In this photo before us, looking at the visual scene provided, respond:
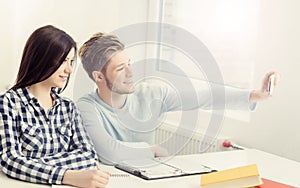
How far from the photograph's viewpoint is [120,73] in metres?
1.57

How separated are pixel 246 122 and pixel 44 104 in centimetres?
112

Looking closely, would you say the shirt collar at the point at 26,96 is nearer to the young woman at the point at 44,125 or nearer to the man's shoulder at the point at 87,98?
the young woman at the point at 44,125

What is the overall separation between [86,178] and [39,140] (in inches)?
7.6

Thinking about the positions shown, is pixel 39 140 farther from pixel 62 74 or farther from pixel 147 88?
pixel 147 88

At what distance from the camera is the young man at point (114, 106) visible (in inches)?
62.1

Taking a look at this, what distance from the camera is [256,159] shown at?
1.87 metres

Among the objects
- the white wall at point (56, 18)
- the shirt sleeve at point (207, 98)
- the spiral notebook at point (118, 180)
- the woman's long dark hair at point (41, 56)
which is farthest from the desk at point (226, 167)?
the white wall at point (56, 18)

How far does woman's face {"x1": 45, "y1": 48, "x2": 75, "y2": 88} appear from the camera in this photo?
1483mm

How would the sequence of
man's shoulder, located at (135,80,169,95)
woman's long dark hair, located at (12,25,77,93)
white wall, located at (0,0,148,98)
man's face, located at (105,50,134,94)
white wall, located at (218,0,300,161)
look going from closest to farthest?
woman's long dark hair, located at (12,25,77,93)
man's face, located at (105,50,134,94)
man's shoulder, located at (135,80,169,95)
white wall, located at (218,0,300,161)
white wall, located at (0,0,148,98)

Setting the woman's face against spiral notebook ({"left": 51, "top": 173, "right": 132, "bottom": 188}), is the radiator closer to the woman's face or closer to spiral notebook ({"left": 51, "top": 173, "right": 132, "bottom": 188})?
spiral notebook ({"left": 51, "top": 173, "right": 132, "bottom": 188})

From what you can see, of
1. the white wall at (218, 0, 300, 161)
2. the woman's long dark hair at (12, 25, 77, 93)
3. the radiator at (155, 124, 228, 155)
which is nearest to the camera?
the woman's long dark hair at (12, 25, 77, 93)

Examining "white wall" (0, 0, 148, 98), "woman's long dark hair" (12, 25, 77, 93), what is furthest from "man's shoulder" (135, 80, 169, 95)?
"white wall" (0, 0, 148, 98)

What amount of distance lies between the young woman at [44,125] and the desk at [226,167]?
0.16 feet

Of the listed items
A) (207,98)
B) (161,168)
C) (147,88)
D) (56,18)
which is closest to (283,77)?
(207,98)
